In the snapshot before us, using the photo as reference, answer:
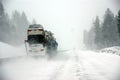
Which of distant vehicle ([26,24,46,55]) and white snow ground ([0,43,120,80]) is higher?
distant vehicle ([26,24,46,55])

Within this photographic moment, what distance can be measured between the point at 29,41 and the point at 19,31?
223ft

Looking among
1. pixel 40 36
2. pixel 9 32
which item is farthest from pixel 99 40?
pixel 40 36

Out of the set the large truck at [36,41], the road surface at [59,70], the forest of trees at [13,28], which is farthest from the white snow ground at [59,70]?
the forest of trees at [13,28]

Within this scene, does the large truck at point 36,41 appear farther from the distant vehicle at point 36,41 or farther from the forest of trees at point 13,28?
the forest of trees at point 13,28

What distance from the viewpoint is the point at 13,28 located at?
85.4 meters

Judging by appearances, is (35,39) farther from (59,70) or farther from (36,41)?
(59,70)

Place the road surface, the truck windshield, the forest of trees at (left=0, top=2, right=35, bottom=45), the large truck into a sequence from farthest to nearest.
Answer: the forest of trees at (left=0, top=2, right=35, bottom=45) → the truck windshield → the large truck → the road surface

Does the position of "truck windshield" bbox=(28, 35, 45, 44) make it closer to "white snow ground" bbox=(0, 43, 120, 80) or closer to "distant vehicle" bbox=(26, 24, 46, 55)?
"distant vehicle" bbox=(26, 24, 46, 55)

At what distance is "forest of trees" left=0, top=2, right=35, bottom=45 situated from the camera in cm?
7806

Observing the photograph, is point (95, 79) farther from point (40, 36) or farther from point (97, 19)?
point (97, 19)

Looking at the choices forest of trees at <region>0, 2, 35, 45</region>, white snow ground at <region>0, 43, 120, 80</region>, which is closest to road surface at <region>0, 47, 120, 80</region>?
white snow ground at <region>0, 43, 120, 80</region>

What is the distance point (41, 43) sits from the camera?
30609 mm

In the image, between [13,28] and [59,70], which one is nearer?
[59,70]

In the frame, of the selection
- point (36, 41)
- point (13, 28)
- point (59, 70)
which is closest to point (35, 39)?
point (36, 41)
